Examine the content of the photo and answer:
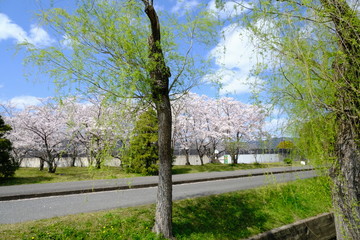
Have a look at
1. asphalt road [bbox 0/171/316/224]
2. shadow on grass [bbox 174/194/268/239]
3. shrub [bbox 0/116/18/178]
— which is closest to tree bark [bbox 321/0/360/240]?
asphalt road [bbox 0/171/316/224]

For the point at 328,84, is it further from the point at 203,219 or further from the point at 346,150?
the point at 203,219

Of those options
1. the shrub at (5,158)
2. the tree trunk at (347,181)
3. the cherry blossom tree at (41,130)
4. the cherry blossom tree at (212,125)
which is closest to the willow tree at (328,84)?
the tree trunk at (347,181)

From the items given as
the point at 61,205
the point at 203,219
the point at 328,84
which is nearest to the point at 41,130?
the point at 61,205

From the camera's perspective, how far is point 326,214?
8594 millimetres

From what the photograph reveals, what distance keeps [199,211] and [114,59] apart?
4902 mm

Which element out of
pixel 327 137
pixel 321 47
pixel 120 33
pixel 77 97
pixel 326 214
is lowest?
pixel 326 214

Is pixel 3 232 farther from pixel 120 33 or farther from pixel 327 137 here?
pixel 327 137

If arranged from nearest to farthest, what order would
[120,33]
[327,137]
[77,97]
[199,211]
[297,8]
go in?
[297,8]
[327,137]
[77,97]
[120,33]
[199,211]

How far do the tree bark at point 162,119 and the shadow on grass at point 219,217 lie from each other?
61cm

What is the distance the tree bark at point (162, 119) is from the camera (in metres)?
5.34

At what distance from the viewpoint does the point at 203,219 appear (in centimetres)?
668

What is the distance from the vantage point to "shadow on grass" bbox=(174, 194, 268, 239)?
6098mm

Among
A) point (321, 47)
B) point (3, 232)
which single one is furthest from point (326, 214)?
point (3, 232)

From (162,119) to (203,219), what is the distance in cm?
319
